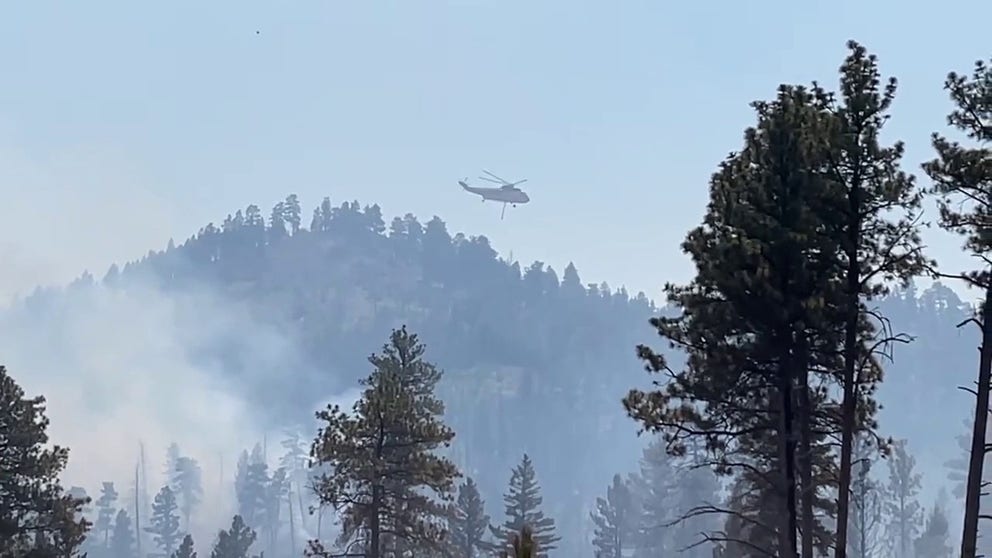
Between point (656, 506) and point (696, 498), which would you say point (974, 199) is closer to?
point (696, 498)

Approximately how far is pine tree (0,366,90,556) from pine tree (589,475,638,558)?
5340 centimetres

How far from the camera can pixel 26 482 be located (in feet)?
Answer: 99.6

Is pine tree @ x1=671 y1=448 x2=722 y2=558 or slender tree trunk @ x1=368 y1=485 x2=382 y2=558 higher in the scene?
pine tree @ x1=671 y1=448 x2=722 y2=558

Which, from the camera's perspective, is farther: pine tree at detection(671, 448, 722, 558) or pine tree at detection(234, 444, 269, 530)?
pine tree at detection(234, 444, 269, 530)

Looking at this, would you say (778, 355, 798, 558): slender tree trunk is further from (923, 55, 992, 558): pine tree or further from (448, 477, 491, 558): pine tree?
(448, 477, 491, 558): pine tree

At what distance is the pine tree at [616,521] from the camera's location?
84.1 m

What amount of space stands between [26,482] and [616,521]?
201ft

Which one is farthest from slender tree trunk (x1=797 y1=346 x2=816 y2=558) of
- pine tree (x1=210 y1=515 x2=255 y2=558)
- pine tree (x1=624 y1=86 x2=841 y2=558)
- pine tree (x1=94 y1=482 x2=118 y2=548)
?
pine tree (x1=94 y1=482 x2=118 y2=548)

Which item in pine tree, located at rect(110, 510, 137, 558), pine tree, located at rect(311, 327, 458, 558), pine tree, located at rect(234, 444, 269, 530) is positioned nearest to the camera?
pine tree, located at rect(311, 327, 458, 558)

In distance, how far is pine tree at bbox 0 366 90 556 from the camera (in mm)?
29953

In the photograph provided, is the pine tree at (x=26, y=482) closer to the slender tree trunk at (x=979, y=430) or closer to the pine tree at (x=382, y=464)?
the pine tree at (x=382, y=464)

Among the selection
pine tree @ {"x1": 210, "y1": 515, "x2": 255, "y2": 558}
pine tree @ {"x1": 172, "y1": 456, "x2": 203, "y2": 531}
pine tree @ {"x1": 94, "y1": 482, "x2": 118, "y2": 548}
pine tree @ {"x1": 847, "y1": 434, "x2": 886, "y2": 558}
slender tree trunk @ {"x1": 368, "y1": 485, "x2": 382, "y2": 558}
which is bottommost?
slender tree trunk @ {"x1": 368, "y1": 485, "x2": 382, "y2": 558}

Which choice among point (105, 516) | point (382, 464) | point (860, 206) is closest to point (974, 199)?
point (860, 206)

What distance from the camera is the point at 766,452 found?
26.0 m
